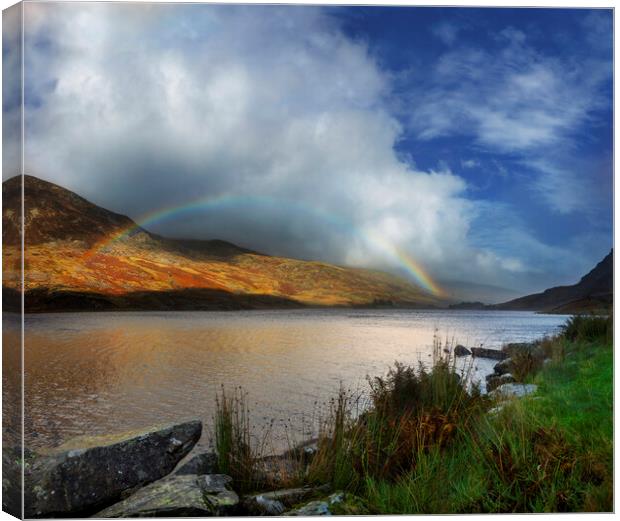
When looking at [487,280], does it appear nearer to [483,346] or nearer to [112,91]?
[483,346]

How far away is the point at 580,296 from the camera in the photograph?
6.02m

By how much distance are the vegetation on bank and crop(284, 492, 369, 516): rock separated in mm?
11

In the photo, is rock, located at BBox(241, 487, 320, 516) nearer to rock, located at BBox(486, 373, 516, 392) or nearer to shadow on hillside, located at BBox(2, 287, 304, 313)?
shadow on hillside, located at BBox(2, 287, 304, 313)

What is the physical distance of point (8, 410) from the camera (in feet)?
16.6

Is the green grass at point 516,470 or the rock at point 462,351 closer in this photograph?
the green grass at point 516,470

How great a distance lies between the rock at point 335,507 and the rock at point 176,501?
1.69 ft

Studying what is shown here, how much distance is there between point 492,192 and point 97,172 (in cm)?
367

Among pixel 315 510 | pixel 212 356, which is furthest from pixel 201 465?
pixel 212 356

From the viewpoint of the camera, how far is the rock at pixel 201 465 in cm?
524

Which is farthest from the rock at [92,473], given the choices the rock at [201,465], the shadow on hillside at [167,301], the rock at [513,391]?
the rock at [513,391]

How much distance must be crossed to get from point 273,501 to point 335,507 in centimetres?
47

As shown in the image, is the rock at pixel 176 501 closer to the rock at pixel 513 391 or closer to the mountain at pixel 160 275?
the mountain at pixel 160 275

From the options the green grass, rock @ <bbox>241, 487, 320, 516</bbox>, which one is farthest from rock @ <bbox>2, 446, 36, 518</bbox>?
the green grass

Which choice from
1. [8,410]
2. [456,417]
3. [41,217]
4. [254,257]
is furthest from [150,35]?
[456,417]
